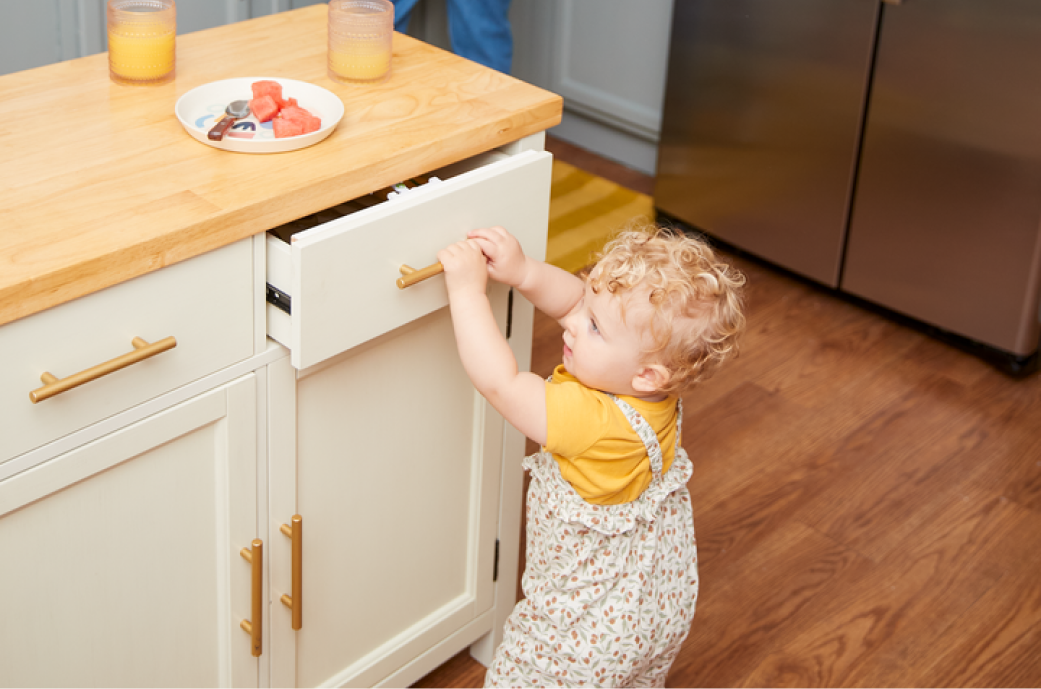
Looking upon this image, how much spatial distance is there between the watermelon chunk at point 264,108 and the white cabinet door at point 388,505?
0.25m

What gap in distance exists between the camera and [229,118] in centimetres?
111

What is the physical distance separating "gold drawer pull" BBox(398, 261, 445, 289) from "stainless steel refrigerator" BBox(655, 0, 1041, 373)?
1.42 meters

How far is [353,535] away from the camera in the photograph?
131 cm

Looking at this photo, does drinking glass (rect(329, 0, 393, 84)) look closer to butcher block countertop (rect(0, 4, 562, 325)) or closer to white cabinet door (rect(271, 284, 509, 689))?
butcher block countertop (rect(0, 4, 562, 325))

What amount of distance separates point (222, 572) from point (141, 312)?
1.11 ft

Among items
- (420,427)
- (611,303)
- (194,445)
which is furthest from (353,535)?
(611,303)

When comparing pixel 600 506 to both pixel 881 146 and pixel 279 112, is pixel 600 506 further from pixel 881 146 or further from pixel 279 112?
pixel 881 146

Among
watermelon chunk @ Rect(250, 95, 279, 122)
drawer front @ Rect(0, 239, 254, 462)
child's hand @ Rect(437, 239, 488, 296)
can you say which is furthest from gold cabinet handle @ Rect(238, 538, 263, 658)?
watermelon chunk @ Rect(250, 95, 279, 122)

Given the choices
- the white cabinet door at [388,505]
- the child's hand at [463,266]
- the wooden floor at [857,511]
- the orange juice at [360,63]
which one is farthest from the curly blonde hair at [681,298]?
the wooden floor at [857,511]

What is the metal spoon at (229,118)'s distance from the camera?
42.6 inches

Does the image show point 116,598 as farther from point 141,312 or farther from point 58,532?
point 141,312

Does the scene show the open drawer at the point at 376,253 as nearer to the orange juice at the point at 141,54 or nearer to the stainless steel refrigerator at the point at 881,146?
the orange juice at the point at 141,54

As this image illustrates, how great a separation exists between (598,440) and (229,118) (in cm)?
48

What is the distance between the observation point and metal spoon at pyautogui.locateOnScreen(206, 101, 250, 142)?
1.08 m
